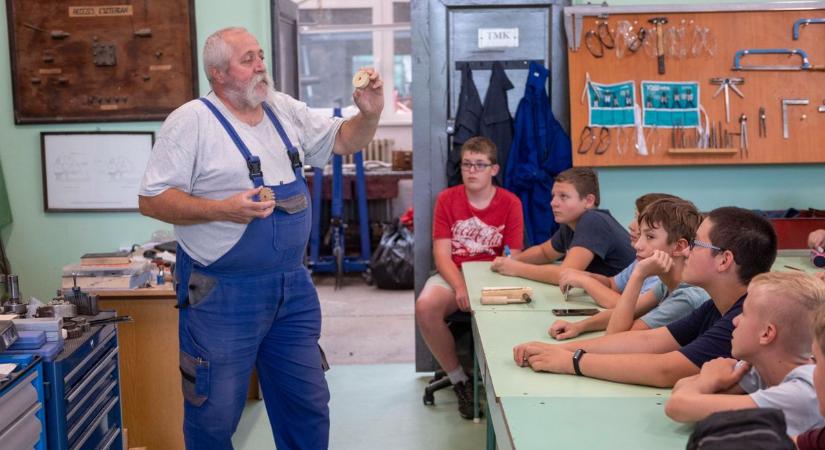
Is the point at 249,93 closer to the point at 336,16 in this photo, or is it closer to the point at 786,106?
the point at 786,106

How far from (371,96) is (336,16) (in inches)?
265

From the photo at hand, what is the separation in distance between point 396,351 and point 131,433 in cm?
207

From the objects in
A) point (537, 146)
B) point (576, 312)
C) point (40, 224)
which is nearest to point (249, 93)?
point (576, 312)

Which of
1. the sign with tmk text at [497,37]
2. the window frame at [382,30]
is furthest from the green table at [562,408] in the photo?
the window frame at [382,30]

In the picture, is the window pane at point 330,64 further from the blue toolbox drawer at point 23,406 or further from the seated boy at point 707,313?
the seated boy at point 707,313

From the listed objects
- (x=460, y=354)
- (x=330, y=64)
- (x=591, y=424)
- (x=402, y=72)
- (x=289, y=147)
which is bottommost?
(x=460, y=354)

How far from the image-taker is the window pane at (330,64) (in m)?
9.61

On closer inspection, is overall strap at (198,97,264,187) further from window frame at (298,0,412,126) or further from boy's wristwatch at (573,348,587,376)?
window frame at (298,0,412,126)

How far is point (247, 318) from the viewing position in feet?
9.43

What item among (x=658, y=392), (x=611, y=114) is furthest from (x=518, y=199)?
(x=658, y=392)

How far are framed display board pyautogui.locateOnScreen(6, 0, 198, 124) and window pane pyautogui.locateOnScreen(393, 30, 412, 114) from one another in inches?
189

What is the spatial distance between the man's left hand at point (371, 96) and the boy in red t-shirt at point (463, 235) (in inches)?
56.6

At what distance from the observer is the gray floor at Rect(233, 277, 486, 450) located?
400cm

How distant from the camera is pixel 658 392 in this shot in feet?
7.40
